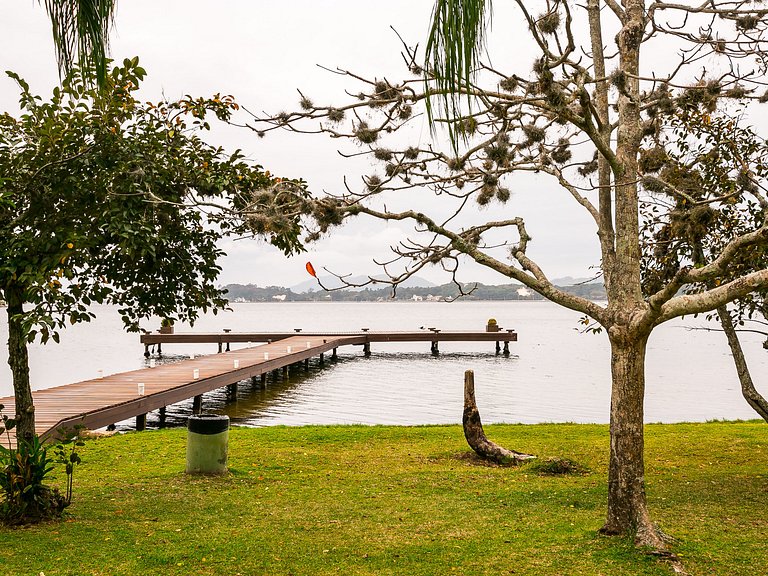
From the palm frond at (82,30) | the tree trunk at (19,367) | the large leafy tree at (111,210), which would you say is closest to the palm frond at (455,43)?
the palm frond at (82,30)

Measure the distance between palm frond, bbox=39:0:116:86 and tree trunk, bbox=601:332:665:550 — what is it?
15.8 feet

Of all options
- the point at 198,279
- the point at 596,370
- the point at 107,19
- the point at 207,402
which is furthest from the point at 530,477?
the point at 596,370

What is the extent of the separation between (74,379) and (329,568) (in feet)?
102

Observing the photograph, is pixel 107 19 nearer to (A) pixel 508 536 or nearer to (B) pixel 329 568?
(B) pixel 329 568

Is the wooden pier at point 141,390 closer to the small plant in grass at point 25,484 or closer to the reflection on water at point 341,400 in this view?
the reflection on water at point 341,400

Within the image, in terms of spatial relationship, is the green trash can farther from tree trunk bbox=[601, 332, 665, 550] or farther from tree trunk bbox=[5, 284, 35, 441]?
tree trunk bbox=[601, 332, 665, 550]

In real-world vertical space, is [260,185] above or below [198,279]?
above

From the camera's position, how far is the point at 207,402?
22312mm

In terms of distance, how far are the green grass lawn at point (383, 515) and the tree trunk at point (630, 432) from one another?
242mm

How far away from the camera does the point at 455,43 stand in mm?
1412

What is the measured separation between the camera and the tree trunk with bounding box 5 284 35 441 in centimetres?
627

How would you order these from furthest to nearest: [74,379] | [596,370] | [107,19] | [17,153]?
1. [596,370]
2. [74,379]
3. [17,153]
4. [107,19]

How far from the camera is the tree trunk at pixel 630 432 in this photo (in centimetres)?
574

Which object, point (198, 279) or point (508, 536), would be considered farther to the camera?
point (198, 279)
